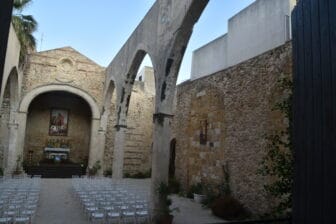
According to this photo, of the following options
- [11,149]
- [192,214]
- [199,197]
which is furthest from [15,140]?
[192,214]

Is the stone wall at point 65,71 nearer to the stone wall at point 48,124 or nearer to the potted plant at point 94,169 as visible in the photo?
the stone wall at point 48,124

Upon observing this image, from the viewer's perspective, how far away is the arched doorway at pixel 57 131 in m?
19.2

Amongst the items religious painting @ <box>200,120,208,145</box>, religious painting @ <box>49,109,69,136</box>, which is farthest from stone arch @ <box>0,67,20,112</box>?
religious painting @ <box>200,120,208,145</box>

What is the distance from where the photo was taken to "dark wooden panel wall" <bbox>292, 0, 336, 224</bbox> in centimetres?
205

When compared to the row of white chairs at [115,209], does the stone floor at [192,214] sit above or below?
below

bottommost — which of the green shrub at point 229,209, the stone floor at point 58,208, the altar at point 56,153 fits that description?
the stone floor at point 58,208

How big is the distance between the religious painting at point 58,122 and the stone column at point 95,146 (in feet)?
11.8

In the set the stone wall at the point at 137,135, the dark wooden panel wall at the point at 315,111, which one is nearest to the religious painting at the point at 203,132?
the stone wall at the point at 137,135

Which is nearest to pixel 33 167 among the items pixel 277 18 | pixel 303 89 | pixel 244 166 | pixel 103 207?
pixel 103 207

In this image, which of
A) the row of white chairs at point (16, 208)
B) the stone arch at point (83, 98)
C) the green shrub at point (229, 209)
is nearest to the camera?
the row of white chairs at point (16, 208)

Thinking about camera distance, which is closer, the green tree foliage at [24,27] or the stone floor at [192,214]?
the stone floor at [192,214]

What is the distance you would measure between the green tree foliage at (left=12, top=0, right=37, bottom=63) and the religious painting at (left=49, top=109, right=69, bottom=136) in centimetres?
578

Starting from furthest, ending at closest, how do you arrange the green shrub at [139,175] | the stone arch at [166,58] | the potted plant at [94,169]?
the green shrub at [139,175] < the potted plant at [94,169] < the stone arch at [166,58]

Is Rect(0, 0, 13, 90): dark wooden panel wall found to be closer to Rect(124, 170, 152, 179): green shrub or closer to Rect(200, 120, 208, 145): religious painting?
Rect(200, 120, 208, 145): religious painting
